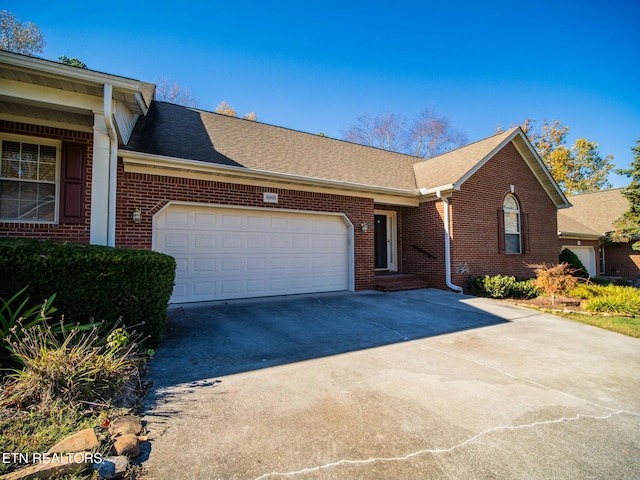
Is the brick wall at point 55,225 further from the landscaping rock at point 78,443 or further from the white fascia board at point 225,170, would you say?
the landscaping rock at point 78,443

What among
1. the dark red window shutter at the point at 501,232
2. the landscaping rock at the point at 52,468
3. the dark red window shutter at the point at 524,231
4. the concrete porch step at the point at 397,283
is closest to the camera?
the landscaping rock at the point at 52,468

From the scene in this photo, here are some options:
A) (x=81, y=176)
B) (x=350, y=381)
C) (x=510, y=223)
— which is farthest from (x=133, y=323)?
(x=510, y=223)

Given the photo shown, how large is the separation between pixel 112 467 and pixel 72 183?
232 inches

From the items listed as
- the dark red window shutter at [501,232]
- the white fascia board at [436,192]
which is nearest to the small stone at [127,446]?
the white fascia board at [436,192]

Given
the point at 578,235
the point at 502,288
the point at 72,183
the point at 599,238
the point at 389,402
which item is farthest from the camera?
the point at 599,238

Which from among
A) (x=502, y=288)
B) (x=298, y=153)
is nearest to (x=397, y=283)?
(x=502, y=288)

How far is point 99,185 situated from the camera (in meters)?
5.69

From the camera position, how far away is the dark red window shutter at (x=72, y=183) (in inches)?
Answer: 232

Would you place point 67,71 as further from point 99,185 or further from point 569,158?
point 569,158

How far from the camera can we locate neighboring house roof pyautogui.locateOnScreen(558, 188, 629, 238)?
699 inches

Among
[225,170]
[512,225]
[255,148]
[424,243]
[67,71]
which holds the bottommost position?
[424,243]

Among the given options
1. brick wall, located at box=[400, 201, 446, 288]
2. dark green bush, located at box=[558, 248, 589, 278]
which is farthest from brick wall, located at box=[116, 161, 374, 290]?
dark green bush, located at box=[558, 248, 589, 278]

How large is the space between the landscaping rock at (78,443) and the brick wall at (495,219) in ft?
33.2

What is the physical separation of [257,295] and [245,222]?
1989 millimetres
